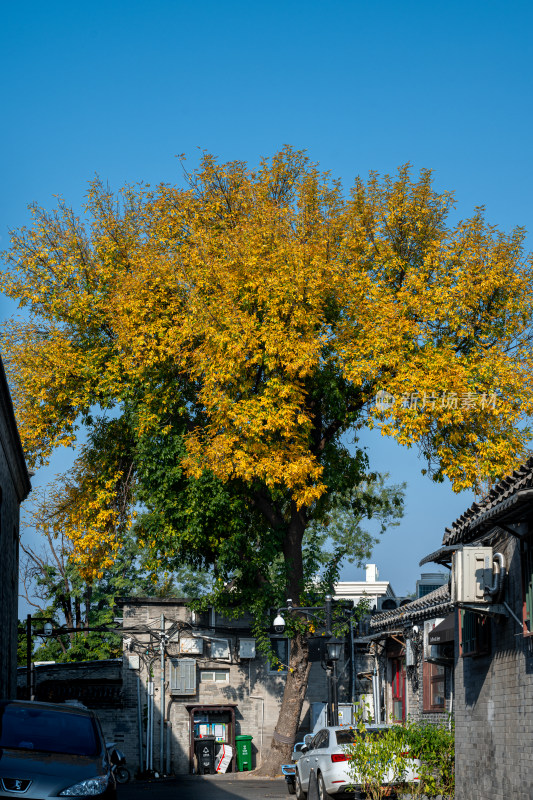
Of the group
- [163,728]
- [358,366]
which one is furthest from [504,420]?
[163,728]

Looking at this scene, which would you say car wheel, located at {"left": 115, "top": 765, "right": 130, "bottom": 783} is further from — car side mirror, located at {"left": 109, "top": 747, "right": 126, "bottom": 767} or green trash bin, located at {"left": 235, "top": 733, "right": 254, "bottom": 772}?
car side mirror, located at {"left": 109, "top": 747, "right": 126, "bottom": 767}

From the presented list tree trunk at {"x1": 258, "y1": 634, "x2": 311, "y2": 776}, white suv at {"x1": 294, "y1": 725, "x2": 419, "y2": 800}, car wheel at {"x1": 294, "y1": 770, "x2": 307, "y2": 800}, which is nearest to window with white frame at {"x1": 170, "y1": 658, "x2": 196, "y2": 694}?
tree trunk at {"x1": 258, "y1": 634, "x2": 311, "y2": 776}

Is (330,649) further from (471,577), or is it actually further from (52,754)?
(52,754)

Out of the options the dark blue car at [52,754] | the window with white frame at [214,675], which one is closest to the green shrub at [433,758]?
the dark blue car at [52,754]

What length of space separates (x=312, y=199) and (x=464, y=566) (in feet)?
54.4

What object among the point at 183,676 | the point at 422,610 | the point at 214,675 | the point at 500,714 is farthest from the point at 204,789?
the point at 500,714

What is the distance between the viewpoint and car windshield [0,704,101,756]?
10750mm

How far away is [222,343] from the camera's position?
79.0 ft

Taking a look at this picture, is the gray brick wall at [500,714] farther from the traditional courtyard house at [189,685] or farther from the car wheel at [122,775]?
the traditional courtyard house at [189,685]

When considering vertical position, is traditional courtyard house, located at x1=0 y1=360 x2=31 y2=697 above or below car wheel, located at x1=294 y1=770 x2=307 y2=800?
above

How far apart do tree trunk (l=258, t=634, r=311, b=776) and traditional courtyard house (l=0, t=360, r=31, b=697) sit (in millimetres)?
7940

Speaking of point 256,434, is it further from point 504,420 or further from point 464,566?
point 464,566

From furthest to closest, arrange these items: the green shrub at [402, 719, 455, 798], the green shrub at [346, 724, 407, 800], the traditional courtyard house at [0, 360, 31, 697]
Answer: the traditional courtyard house at [0, 360, 31, 697] → the green shrub at [402, 719, 455, 798] → the green shrub at [346, 724, 407, 800]

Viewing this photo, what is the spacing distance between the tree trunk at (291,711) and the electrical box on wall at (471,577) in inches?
599
